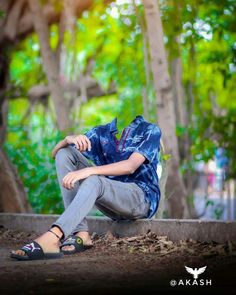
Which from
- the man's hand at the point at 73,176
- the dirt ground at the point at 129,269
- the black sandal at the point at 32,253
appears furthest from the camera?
the man's hand at the point at 73,176

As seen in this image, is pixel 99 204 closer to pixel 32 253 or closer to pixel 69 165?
pixel 69 165

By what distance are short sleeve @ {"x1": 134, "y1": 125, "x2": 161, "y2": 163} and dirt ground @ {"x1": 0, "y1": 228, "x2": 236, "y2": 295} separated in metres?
0.71

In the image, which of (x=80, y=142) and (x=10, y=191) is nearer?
(x=80, y=142)

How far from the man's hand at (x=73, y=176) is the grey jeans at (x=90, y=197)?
0.04 metres

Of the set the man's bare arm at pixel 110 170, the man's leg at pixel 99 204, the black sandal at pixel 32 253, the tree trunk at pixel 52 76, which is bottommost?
the black sandal at pixel 32 253

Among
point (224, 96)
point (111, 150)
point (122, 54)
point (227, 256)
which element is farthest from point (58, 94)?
point (224, 96)

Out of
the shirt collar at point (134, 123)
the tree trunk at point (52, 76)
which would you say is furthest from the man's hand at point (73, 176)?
the tree trunk at point (52, 76)

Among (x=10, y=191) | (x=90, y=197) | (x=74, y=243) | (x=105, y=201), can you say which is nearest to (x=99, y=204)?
(x=105, y=201)

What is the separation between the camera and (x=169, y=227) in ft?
19.5

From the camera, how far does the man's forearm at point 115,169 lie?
5488 mm

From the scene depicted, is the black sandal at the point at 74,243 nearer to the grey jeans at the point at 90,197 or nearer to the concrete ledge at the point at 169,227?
the grey jeans at the point at 90,197

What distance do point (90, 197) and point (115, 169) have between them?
36cm

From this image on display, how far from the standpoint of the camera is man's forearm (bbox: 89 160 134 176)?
5488mm

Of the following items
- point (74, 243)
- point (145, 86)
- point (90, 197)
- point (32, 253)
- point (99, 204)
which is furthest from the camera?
point (145, 86)
